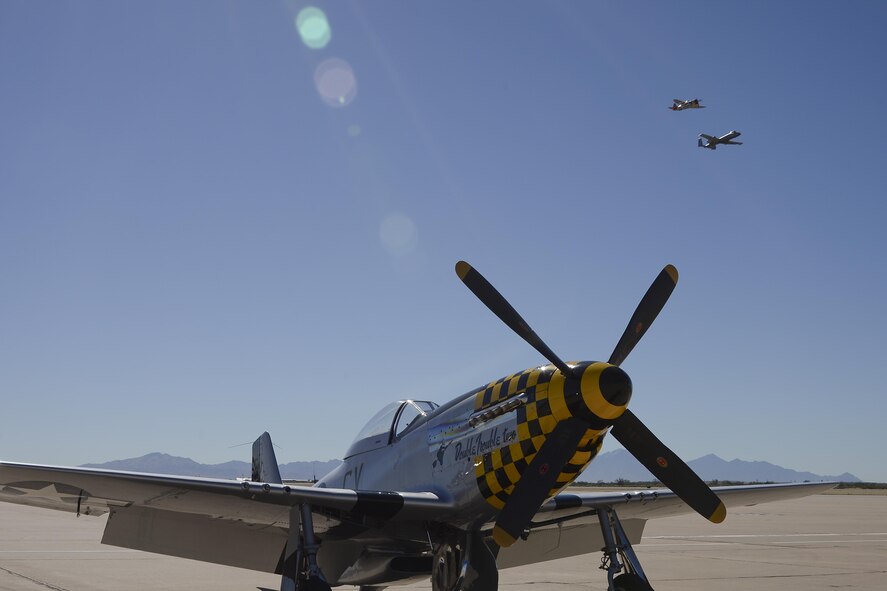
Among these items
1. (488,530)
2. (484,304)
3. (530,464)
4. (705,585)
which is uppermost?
(484,304)

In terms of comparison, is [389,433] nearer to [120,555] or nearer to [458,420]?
[458,420]

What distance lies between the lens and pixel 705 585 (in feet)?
39.2

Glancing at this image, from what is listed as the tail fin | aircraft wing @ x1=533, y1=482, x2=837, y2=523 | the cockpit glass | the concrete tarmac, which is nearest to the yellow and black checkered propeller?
aircraft wing @ x1=533, y1=482, x2=837, y2=523

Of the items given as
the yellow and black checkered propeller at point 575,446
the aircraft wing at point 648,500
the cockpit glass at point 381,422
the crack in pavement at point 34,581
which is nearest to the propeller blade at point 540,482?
the yellow and black checkered propeller at point 575,446

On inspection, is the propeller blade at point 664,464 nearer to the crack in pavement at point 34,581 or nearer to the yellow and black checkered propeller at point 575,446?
the yellow and black checkered propeller at point 575,446

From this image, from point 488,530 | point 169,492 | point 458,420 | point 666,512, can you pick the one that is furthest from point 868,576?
point 169,492

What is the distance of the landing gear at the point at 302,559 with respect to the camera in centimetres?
763

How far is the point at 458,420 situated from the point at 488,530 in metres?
1.31

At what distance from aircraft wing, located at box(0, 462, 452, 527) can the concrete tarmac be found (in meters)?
3.43

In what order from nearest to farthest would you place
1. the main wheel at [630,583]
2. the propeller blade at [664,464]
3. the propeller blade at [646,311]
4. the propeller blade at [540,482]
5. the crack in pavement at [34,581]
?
the propeller blade at [540,482], the propeller blade at [664,464], the propeller blade at [646,311], the main wheel at [630,583], the crack in pavement at [34,581]

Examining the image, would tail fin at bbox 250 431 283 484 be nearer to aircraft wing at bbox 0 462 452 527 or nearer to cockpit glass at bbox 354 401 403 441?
cockpit glass at bbox 354 401 403 441

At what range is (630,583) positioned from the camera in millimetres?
8719

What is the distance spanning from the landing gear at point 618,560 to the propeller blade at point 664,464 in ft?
4.06

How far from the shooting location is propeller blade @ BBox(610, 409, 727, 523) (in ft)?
25.4
